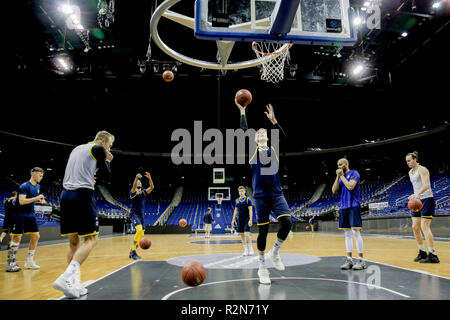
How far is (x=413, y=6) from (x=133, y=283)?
42.2 ft

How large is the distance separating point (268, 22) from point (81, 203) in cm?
368

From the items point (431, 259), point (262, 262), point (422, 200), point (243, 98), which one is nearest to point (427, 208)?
point (422, 200)

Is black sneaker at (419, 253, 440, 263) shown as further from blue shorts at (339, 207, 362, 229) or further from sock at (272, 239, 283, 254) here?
sock at (272, 239, 283, 254)

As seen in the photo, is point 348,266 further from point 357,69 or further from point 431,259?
point 357,69

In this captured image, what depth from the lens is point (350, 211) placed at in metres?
5.01

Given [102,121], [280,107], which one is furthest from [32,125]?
[280,107]

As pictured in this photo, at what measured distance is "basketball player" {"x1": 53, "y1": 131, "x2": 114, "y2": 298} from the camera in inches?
129

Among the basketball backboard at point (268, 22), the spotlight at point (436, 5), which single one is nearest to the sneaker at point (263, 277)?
the basketball backboard at point (268, 22)

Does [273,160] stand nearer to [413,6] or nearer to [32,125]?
[413,6]

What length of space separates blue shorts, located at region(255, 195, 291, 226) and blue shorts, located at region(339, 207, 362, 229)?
1.53 m

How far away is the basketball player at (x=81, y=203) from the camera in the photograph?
10.7ft

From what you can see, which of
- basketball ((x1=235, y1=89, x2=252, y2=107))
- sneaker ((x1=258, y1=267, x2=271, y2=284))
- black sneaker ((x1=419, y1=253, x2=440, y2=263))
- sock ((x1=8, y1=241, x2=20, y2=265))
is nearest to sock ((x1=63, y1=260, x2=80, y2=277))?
sneaker ((x1=258, y1=267, x2=271, y2=284))

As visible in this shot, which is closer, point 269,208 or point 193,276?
point 193,276

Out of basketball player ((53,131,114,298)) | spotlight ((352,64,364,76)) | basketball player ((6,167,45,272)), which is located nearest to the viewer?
basketball player ((53,131,114,298))
